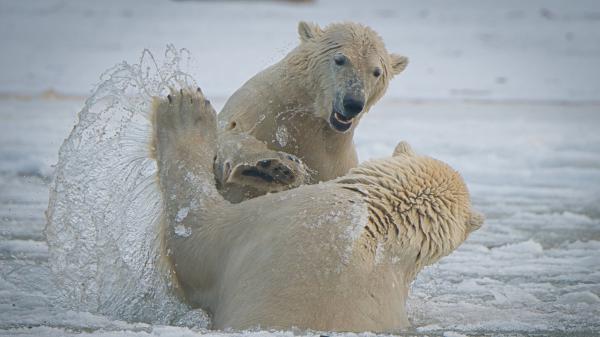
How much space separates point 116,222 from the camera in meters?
4.13

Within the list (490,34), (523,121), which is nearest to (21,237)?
(523,121)

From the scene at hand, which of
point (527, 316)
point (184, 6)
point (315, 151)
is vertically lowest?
point (527, 316)

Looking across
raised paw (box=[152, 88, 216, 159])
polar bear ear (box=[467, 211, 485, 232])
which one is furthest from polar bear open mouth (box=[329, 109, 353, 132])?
polar bear ear (box=[467, 211, 485, 232])

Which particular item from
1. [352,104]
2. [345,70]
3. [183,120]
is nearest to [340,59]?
[345,70]

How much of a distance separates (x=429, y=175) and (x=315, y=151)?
1.17 meters

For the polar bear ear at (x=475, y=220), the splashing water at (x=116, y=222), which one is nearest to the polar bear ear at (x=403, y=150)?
the polar bear ear at (x=475, y=220)

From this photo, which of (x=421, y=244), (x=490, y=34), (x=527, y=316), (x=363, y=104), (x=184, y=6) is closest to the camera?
(x=421, y=244)

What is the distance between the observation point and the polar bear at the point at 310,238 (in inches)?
121

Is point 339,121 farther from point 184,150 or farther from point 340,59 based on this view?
point 184,150

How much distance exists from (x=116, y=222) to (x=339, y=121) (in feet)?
3.60

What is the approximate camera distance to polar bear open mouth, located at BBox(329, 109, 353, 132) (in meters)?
4.41

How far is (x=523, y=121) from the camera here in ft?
35.0

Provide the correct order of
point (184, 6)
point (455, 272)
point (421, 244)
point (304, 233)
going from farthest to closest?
point (184, 6) → point (455, 272) → point (421, 244) → point (304, 233)

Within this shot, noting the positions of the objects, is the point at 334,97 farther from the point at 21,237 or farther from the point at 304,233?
the point at 21,237
